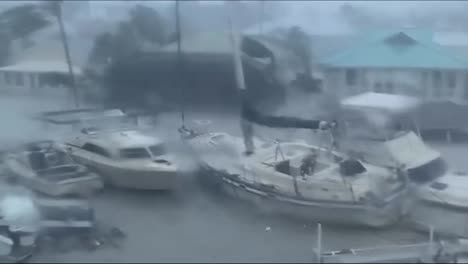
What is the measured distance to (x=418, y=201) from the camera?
2785 mm

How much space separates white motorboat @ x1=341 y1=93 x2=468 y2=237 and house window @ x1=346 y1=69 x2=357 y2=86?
63 millimetres

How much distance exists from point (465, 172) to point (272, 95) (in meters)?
0.88

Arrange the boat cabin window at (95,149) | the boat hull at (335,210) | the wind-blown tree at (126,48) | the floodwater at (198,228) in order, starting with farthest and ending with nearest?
1. the wind-blown tree at (126,48)
2. the boat cabin window at (95,149)
3. the boat hull at (335,210)
4. the floodwater at (198,228)

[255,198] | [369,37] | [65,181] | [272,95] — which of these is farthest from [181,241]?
[369,37]

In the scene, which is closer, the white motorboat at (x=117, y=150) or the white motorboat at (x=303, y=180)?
the white motorboat at (x=303, y=180)

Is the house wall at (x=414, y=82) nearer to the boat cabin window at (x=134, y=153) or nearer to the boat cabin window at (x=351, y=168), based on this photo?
the boat cabin window at (x=351, y=168)

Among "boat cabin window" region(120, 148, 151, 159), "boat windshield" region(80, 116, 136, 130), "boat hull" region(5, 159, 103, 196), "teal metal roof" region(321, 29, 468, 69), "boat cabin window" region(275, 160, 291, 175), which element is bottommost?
"boat hull" region(5, 159, 103, 196)

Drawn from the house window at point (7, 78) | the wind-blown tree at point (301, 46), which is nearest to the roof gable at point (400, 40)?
the wind-blown tree at point (301, 46)

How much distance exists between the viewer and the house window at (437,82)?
277 centimetres

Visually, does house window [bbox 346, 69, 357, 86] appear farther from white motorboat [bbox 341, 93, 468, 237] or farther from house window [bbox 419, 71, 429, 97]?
house window [bbox 419, 71, 429, 97]

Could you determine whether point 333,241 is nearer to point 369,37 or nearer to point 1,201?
point 369,37

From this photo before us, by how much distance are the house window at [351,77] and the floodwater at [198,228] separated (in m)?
0.31

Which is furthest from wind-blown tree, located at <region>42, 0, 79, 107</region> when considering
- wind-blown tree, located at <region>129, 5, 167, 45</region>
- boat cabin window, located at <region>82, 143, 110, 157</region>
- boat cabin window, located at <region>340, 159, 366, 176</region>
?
boat cabin window, located at <region>340, 159, 366, 176</region>

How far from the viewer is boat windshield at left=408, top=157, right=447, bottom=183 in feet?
9.28
